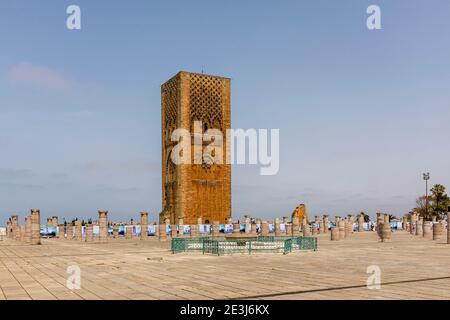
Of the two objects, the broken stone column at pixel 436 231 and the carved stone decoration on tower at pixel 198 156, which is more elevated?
the carved stone decoration on tower at pixel 198 156

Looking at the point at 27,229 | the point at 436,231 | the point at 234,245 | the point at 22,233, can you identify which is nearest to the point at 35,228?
the point at 27,229

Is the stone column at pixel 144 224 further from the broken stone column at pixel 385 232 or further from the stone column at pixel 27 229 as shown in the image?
the broken stone column at pixel 385 232

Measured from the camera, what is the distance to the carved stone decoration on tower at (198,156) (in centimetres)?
5278

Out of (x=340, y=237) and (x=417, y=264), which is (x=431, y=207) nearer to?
(x=340, y=237)

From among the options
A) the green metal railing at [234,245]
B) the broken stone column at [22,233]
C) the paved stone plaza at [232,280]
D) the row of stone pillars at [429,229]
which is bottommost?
the broken stone column at [22,233]

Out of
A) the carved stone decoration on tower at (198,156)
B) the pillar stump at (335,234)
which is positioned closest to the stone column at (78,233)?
the pillar stump at (335,234)

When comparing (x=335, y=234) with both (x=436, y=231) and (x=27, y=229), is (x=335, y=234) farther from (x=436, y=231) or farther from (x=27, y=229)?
(x=27, y=229)

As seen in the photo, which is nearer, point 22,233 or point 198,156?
point 22,233

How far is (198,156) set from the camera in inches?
2109

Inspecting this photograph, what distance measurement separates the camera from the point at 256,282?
9727 millimetres
